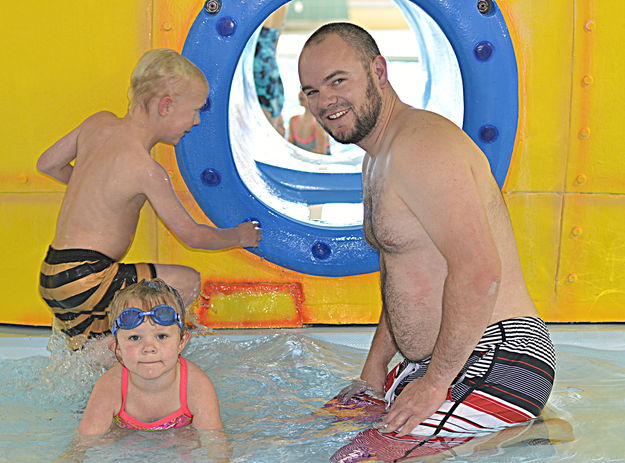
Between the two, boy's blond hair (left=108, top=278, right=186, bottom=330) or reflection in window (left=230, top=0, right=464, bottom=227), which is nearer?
boy's blond hair (left=108, top=278, right=186, bottom=330)

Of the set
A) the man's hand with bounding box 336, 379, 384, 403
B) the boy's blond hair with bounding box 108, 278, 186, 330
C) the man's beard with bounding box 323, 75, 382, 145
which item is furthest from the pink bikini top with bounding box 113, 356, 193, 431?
the man's beard with bounding box 323, 75, 382, 145

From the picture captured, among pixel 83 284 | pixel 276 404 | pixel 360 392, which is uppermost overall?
pixel 83 284

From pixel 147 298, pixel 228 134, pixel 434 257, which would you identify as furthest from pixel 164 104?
pixel 434 257

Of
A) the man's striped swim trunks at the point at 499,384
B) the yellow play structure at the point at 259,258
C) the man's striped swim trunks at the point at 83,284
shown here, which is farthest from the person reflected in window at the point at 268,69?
the man's striped swim trunks at the point at 499,384

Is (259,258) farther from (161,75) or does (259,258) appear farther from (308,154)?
(308,154)

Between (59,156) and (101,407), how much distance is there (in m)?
1.07

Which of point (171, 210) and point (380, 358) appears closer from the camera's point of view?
point (380, 358)

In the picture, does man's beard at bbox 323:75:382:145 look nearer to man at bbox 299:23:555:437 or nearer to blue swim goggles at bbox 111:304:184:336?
man at bbox 299:23:555:437

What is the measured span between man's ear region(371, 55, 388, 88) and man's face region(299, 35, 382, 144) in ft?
0.07

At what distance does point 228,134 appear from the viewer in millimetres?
3287

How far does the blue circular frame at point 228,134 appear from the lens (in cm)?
318

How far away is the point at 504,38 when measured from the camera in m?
3.20

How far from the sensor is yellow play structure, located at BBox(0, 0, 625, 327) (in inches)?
127

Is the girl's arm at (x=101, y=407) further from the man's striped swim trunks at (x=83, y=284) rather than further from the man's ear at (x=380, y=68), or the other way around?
the man's ear at (x=380, y=68)
